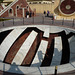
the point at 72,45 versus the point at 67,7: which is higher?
the point at 67,7

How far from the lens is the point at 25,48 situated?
59.8 feet

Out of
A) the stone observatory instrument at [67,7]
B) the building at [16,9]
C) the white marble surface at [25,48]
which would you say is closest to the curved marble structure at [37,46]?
the white marble surface at [25,48]

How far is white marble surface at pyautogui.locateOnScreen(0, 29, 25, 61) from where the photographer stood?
15.7 meters

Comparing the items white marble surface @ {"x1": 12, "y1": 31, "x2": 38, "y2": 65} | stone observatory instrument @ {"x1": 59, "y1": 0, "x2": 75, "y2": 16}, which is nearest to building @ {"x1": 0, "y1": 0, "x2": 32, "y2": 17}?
white marble surface @ {"x1": 12, "y1": 31, "x2": 38, "y2": 65}

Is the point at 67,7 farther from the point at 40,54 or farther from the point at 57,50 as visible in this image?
the point at 40,54

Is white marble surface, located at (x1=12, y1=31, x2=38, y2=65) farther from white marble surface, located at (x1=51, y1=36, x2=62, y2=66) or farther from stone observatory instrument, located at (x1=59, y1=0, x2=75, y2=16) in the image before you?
stone observatory instrument, located at (x1=59, y1=0, x2=75, y2=16)

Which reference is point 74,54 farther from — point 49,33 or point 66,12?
point 66,12

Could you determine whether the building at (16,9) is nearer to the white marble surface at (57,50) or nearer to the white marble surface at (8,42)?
the white marble surface at (8,42)

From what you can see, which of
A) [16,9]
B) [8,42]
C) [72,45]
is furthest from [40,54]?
[16,9]

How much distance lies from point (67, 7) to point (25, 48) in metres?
11.4

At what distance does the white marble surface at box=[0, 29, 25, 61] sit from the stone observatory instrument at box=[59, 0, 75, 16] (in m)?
9.78

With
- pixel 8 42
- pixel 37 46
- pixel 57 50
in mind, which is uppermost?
pixel 8 42

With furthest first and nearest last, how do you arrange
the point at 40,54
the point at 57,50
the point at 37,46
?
the point at 37,46, the point at 40,54, the point at 57,50

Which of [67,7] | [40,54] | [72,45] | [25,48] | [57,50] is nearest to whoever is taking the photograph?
[72,45]
